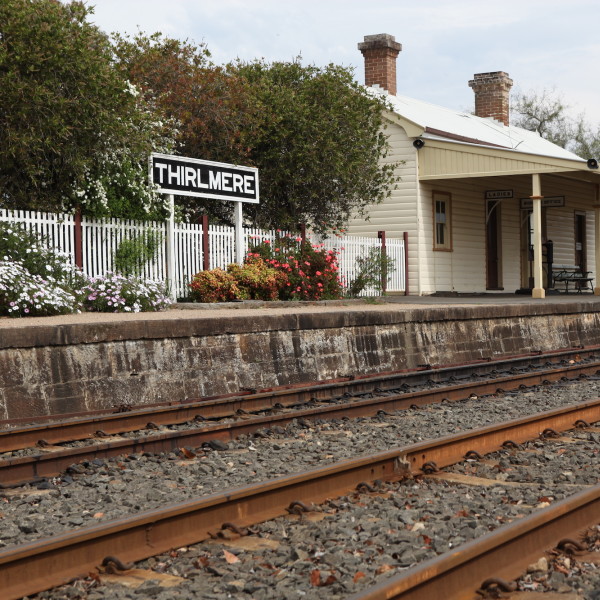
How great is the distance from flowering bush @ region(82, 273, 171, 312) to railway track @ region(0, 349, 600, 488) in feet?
15.3

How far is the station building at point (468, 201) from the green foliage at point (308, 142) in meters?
2.53

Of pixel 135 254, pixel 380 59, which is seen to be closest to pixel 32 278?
pixel 135 254

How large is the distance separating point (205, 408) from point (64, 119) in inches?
297

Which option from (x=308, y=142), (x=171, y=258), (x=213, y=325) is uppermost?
(x=308, y=142)

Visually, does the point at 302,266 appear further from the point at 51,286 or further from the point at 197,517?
the point at 197,517

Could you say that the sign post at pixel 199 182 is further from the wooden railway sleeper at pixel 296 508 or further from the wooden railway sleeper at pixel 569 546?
the wooden railway sleeper at pixel 569 546

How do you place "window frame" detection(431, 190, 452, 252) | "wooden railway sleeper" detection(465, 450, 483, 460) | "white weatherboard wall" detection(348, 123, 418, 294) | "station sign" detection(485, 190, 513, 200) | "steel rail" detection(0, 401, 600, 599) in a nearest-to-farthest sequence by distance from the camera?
"steel rail" detection(0, 401, 600, 599) → "wooden railway sleeper" detection(465, 450, 483, 460) → "white weatherboard wall" detection(348, 123, 418, 294) → "window frame" detection(431, 190, 452, 252) → "station sign" detection(485, 190, 513, 200)

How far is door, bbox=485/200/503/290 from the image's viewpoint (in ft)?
92.5

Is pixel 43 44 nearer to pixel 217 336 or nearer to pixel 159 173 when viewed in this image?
pixel 159 173

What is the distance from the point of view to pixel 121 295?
14.2m

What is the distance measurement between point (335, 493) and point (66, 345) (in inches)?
176

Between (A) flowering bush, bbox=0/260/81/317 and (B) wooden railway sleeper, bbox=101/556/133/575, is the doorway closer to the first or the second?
(A) flowering bush, bbox=0/260/81/317

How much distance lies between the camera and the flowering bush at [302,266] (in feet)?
58.1

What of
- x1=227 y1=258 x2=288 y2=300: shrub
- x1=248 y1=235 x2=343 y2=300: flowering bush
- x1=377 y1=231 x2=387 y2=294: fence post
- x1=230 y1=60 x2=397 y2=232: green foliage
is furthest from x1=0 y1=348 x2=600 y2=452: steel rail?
x1=230 y1=60 x2=397 y2=232: green foliage
